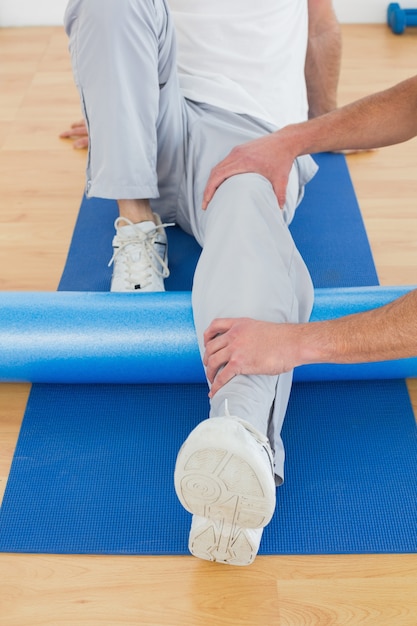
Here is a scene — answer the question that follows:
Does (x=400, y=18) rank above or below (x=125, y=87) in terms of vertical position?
below

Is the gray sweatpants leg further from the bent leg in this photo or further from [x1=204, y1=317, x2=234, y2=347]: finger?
the bent leg

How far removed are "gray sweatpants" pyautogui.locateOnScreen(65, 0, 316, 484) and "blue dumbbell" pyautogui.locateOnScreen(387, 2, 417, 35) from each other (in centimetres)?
192

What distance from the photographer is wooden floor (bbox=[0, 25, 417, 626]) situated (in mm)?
1301

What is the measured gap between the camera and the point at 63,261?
2139 mm

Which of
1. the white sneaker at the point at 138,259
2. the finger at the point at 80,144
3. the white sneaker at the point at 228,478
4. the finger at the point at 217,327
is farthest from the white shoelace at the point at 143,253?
the finger at the point at 80,144

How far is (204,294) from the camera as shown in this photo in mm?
1519

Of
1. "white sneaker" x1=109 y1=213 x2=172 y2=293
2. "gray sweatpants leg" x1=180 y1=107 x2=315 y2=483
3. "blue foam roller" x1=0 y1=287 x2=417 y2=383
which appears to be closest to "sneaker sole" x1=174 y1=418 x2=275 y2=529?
"gray sweatpants leg" x1=180 y1=107 x2=315 y2=483

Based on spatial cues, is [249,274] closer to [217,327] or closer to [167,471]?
[217,327]

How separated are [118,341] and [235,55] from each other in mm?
850

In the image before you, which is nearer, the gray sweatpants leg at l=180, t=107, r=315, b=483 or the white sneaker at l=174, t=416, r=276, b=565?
the white sneaker at l=174, t=416, r=276, b=565

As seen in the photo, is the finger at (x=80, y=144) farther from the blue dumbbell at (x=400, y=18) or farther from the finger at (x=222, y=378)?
the blue dumbbell at (x=400, y=18)

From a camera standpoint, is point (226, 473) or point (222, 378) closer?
point (226, 473)

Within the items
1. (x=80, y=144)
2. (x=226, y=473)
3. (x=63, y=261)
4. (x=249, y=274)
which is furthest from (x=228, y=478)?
(x=80, y=144)

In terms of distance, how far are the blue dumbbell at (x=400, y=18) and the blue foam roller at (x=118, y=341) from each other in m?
2.30
